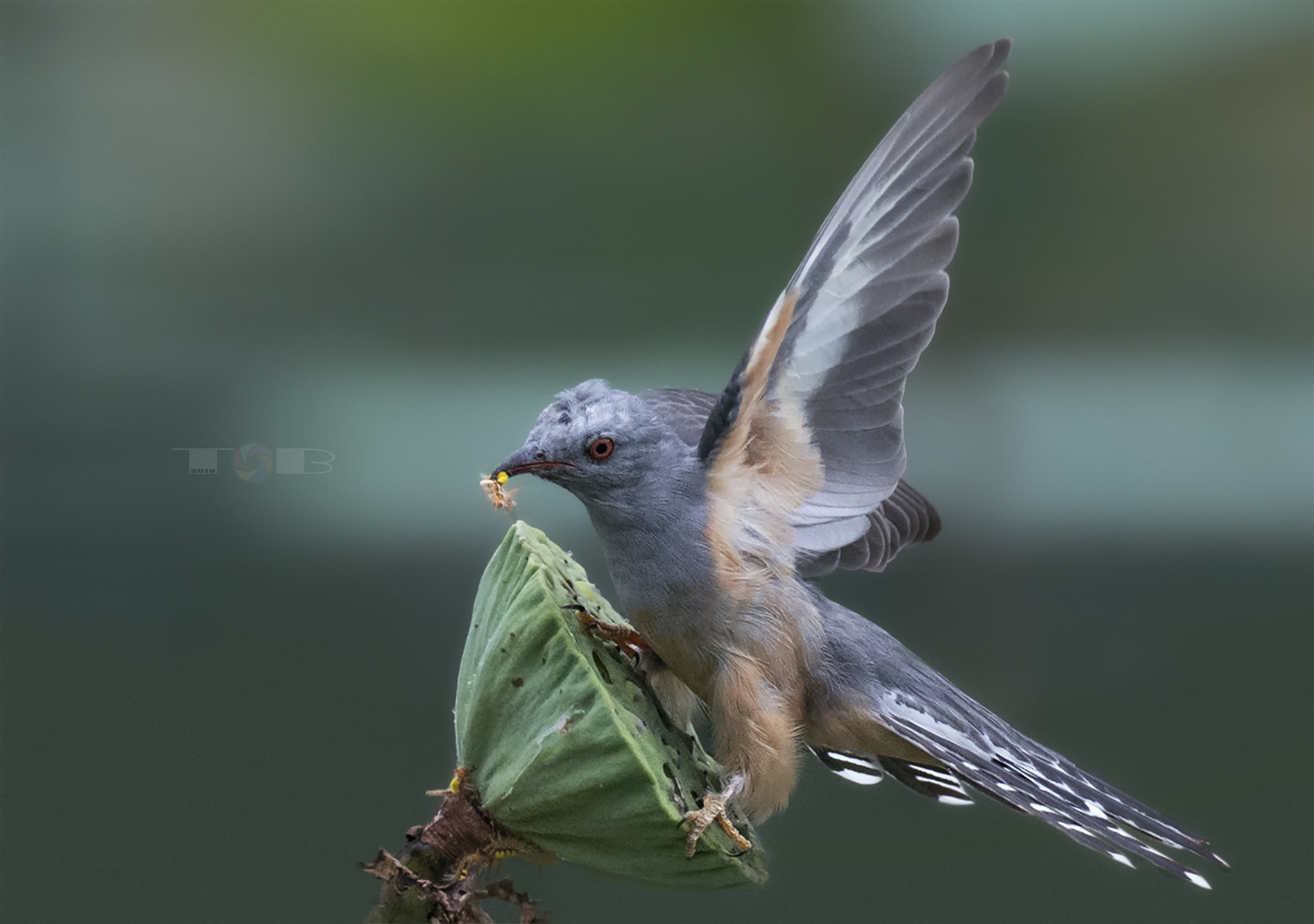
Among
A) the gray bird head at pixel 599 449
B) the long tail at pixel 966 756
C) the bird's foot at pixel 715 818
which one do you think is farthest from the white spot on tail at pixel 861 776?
the gray bird head at pixel 599 449

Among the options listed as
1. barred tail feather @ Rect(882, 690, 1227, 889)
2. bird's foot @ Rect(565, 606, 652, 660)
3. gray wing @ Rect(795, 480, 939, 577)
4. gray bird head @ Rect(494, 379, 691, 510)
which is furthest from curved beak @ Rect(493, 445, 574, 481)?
barred tail feather @ Rect(882, 690, 1227, 889)

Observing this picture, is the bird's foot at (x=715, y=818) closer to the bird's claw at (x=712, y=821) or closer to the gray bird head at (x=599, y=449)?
the bird's claw at (x=712, y=821)

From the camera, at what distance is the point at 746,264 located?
5.16ft

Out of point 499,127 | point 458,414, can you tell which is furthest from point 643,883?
point 499,127

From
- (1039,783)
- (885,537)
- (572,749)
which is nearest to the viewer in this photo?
(572,749)

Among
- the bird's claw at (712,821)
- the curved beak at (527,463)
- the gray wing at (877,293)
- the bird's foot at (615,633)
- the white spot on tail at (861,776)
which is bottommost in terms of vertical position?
the white spot on tail at (861,776)

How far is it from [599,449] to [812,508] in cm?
19

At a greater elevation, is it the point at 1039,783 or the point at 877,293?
the point at 877,293

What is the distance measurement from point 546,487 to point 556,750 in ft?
1.35

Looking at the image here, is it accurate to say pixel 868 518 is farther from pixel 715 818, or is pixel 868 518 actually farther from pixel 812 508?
pixel 715 818

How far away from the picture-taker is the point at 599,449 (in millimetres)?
782

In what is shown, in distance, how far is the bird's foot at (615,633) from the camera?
0.78 metres

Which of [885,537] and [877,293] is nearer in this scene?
[877,293]

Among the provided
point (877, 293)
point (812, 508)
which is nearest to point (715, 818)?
point (812, 508)
